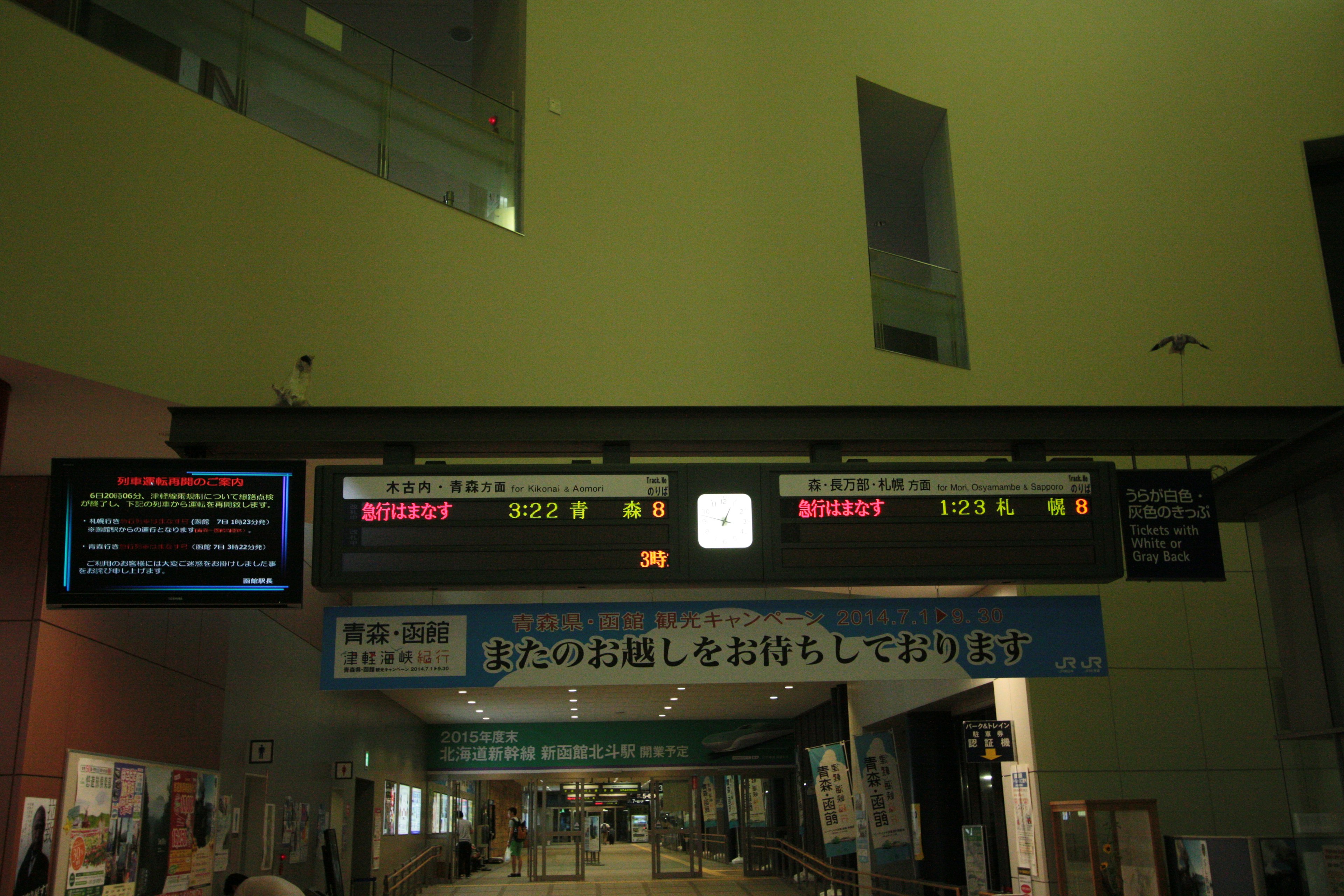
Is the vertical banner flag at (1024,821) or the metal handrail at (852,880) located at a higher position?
the vertical banner flag at (1024,821)

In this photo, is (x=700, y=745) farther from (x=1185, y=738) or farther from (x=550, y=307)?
(x=550, y=307)

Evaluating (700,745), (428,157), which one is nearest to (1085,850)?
(428,157)

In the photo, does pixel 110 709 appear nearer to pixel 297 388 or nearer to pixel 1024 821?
pixel 297 388

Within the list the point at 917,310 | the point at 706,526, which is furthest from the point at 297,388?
the point at 917,310

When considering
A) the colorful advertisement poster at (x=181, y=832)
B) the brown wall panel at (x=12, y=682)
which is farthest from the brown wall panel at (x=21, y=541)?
the colorful advertisement poster at (x=181, y=832)

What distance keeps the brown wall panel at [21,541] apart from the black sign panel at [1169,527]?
236 inches

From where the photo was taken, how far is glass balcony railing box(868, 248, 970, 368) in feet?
24.1

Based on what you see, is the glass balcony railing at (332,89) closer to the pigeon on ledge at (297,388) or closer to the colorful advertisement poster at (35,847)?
the pigeon on ledge at (297,388)

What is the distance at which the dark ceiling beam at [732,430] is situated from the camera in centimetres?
526

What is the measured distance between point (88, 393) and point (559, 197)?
9.85 feet

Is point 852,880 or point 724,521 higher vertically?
point 724,521

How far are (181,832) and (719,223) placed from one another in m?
6.08

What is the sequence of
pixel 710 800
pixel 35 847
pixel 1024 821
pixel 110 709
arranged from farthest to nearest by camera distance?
→ pixel 710 800
pixel 1024 821
pixel 110 709
pixel 35 847

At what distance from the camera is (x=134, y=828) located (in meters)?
7.37
